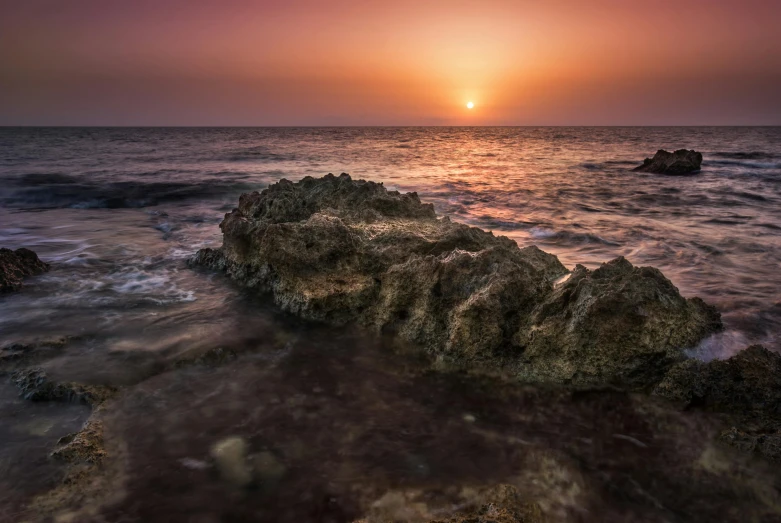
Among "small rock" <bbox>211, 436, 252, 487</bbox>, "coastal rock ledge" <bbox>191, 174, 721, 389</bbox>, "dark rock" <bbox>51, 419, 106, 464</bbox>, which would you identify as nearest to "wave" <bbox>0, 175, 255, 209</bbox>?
"coastal rock ledge" <bbox>191, 174, 721, 389</bbox>

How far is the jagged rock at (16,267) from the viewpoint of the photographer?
6.00 m

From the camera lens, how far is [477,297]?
403 centimetres

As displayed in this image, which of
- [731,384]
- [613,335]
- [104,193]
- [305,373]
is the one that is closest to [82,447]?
[305,373]

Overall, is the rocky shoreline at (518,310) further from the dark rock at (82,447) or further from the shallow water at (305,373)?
the dark rock at (82,447)

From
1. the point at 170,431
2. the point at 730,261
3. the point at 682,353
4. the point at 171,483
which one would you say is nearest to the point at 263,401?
the point at 170,431

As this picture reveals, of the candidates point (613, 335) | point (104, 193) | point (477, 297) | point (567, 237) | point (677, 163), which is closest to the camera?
point (613, 335)

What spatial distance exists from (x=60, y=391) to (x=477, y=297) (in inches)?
138

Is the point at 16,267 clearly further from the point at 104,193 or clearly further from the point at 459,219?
the point at 104,193

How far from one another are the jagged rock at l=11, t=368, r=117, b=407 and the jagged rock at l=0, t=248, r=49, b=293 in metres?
2.94

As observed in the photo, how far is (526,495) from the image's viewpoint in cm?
264

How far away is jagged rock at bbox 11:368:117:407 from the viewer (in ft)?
11.8

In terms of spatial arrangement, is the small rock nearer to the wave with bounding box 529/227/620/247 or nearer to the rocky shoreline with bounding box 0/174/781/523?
the rocky shoreline with bounding box 0/174/781/523

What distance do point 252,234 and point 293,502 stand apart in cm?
412

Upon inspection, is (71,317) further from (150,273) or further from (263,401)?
(263,401)
